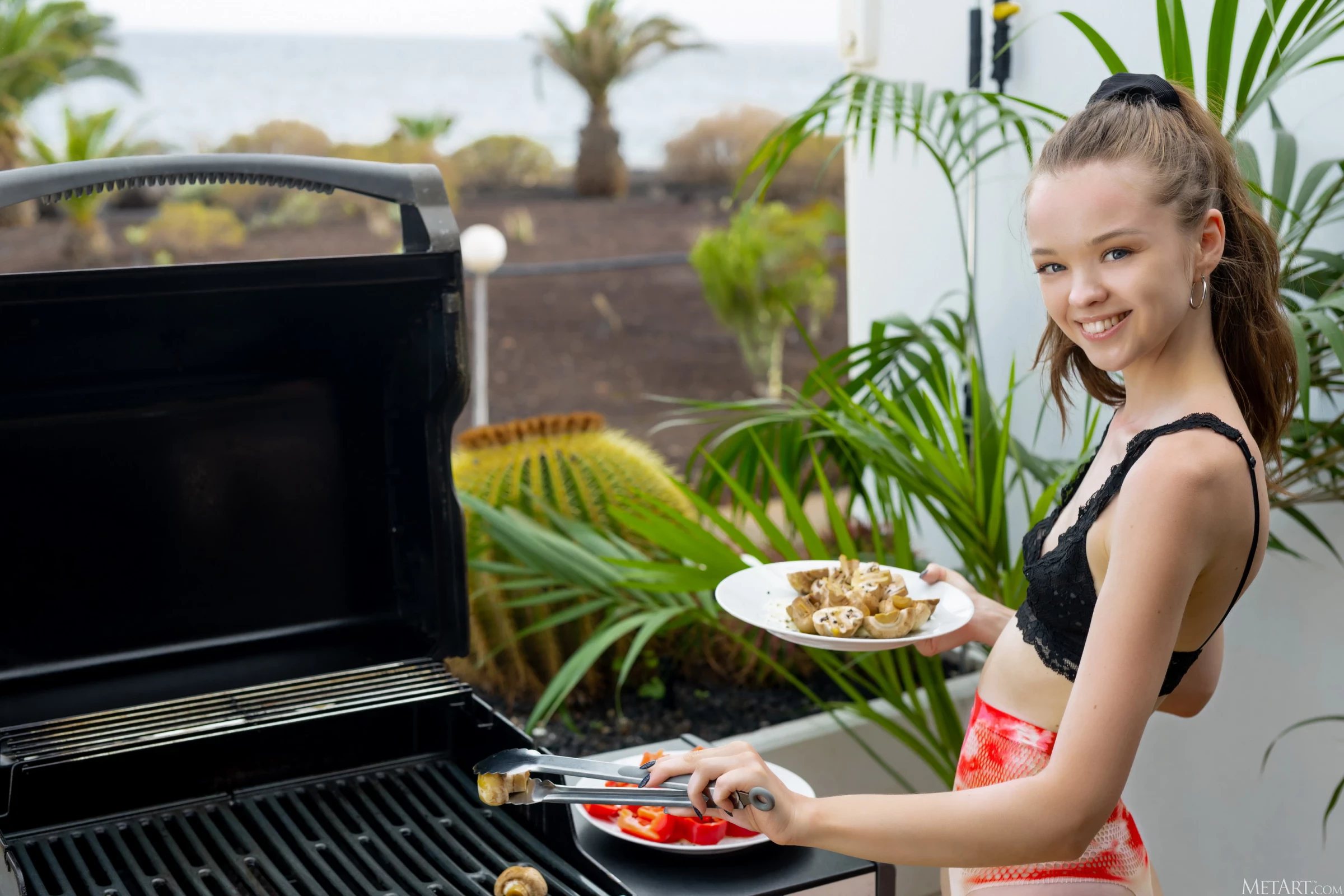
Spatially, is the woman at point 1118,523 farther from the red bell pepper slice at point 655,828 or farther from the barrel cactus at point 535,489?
the barrel cactus at point 535,489

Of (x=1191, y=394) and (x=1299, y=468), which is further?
(x=1299, y=468)

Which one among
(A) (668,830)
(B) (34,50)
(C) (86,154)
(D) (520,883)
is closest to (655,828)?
(A) (668,830)

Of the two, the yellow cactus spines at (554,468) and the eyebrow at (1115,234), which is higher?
the eyebrow at (1115,234)

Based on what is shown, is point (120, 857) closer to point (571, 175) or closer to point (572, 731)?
point (572, 731)

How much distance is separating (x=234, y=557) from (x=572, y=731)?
136 cm

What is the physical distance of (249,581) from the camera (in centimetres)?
153

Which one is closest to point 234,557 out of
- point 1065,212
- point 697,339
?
point 1065,212

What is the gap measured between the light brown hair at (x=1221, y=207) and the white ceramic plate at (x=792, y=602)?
0.39 meters

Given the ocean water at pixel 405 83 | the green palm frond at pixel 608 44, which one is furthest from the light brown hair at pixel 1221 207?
the ocean water at pixel 405 83

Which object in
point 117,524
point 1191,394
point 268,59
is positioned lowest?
point 117,524

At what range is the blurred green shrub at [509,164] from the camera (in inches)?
435

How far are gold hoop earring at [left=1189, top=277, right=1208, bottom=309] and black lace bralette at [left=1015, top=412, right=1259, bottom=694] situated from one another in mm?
126

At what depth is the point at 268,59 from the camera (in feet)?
65.1

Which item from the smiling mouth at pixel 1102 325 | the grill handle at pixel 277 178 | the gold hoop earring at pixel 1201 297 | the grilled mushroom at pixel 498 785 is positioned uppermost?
the grill handle at pixel 277 178
